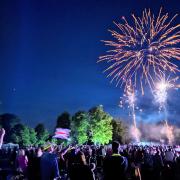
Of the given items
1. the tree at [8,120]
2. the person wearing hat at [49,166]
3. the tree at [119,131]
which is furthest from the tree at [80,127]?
the person wearing hat at [49,166]

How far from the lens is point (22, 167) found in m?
15.7

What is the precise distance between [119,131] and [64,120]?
1527cm

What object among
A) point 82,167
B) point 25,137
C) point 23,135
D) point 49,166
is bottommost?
point 82,167

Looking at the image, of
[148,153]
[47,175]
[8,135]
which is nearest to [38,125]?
[8,135]

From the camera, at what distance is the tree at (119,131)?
9432 centimetres

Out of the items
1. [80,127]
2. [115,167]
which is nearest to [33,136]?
[80,127]

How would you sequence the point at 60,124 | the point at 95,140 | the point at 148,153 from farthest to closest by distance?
the point at 60,124 → the point at 95,140 → the point at 148,153

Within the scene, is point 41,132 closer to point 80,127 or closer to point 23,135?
point 23,135

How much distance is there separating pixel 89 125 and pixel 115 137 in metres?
13.3

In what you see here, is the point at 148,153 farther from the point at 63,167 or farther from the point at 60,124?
the point at 60,124

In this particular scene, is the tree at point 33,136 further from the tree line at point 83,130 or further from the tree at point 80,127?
the tree at point 80,127

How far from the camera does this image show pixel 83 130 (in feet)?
274

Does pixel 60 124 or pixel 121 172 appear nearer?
pixel 121 172

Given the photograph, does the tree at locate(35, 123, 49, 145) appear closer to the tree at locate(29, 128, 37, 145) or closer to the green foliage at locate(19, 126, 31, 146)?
the tree at locate(29, 128, 37, 145)
